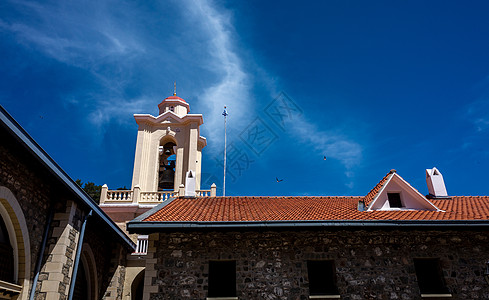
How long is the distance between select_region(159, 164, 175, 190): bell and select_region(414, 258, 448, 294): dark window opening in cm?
1540

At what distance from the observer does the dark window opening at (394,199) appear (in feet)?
37.2

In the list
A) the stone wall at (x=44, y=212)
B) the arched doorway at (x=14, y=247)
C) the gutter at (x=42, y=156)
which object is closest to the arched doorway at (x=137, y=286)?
the gutter at (x=42, y=156)

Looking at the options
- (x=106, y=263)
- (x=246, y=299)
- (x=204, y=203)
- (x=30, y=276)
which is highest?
(x=204, y=203)

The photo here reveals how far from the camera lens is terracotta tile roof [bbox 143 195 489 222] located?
9.65 meters

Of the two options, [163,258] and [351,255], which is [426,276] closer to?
A: [351,255]

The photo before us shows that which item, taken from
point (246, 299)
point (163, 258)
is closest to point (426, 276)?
point (246, 299)

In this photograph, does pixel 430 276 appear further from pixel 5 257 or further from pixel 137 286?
pixel 137 286

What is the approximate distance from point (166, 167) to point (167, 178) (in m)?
0.78

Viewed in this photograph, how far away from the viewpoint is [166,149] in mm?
24000

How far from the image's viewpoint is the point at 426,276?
930cm

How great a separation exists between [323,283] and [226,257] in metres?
2.50

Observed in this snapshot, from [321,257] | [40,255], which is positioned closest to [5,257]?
[40,255]

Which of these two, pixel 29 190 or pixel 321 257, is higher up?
pixel 29 190

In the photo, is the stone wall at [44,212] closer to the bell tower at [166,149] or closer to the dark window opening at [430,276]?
the dark window opening at [430,276]
